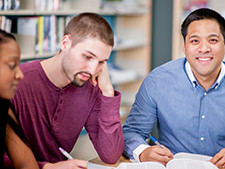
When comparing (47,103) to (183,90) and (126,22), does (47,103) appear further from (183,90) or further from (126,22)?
(126,22)

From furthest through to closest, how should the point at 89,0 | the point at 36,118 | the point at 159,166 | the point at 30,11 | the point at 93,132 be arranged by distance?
the point at 89,0, the point at 30,11, the point at 93,132, the point at 36,118, the point at 159,166

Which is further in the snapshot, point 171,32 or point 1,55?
point 171,32

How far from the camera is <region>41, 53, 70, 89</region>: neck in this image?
140 cm

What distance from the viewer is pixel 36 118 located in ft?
4.55

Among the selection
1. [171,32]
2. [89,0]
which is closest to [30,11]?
[89,0]

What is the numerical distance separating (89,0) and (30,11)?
2.48ft

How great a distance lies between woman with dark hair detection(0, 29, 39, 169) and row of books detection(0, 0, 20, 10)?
5.06 feet

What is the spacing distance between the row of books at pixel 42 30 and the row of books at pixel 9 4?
17 centimetres

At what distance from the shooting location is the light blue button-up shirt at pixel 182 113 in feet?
5.42

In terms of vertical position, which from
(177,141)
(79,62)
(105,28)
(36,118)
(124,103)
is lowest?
(124,103)

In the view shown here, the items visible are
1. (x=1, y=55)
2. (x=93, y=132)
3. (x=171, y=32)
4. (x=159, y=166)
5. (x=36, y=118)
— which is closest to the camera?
(x=1, y=55)

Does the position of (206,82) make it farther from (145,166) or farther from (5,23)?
(5,23)

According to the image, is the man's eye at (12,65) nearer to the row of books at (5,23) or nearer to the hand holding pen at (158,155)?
the hand holding pen at (158,155)

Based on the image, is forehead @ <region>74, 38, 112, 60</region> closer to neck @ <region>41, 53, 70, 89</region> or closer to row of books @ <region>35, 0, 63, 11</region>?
neck @ <region>41, 53, 70, 89</region>
